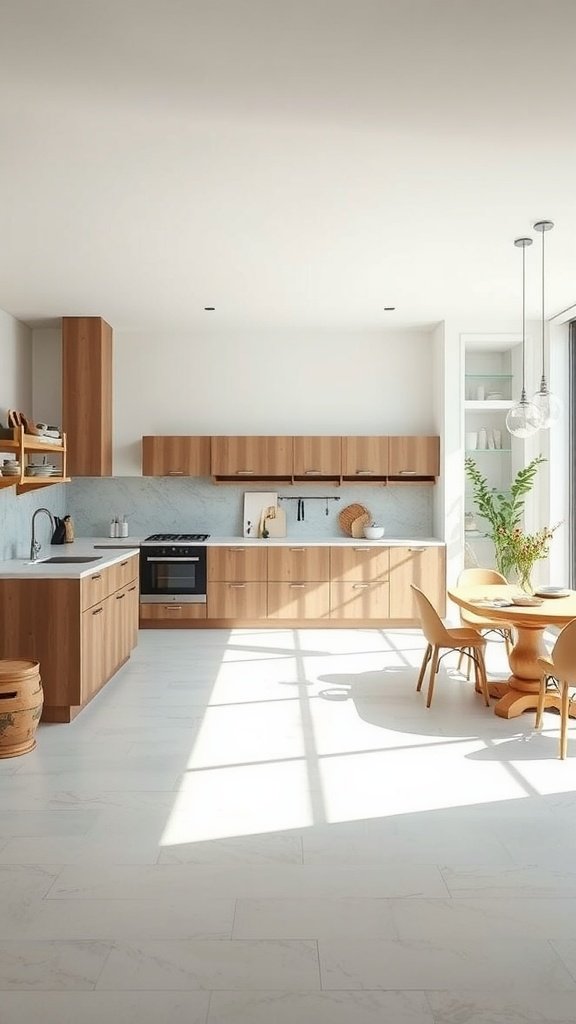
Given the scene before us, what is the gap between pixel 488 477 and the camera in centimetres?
748

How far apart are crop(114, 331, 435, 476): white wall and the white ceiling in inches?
61.2

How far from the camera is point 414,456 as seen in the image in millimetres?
7500

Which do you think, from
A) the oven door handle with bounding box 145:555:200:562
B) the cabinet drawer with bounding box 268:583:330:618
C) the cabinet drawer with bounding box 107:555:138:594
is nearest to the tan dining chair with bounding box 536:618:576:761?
the cabinet drawer with bounding box 107:555:138:594

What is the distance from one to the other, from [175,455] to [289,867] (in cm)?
516

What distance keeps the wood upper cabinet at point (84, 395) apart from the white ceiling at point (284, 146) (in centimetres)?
82

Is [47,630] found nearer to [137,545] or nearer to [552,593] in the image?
[137,545]

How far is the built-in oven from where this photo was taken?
281 inches

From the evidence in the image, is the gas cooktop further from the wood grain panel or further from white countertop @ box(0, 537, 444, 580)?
the wood grain panel

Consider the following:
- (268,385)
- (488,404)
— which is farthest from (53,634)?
(488,404)

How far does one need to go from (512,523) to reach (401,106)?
4.71 m

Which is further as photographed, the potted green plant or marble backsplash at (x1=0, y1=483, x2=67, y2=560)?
the potted green plant

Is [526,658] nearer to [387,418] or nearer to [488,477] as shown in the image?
[488,477]

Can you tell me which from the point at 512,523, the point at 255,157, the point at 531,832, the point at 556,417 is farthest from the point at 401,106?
the point at 512,523

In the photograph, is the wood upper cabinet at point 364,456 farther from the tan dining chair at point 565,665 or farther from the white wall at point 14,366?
the tan dining chair at point 565,665
